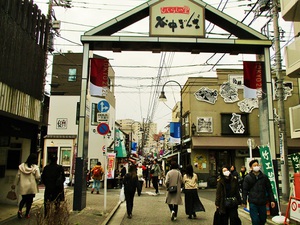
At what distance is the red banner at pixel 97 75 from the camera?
11594 millimetres

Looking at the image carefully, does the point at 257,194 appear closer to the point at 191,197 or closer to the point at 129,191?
the point at 191,197

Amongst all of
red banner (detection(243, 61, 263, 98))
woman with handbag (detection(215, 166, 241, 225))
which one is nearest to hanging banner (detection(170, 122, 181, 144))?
red banner (detection(243, 61, 263, 98))

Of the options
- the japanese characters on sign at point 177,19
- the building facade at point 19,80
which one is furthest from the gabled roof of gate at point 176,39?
the building facade at point 19,80

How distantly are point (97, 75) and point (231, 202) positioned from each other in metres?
6.92

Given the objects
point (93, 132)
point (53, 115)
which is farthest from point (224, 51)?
point (53, 115)

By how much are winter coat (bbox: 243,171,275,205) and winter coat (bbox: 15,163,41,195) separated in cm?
588

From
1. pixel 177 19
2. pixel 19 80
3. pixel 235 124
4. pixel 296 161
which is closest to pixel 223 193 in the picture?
pixel 19 80

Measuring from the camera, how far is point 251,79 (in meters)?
11.6

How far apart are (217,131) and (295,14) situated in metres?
A: 12.5

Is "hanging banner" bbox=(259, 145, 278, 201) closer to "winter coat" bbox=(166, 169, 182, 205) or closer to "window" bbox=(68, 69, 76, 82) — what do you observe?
"winter coat" bbox=(166, 169, 182, 205)

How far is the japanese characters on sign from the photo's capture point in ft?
38.1

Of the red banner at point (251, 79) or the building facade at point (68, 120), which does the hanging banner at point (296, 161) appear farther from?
the building facade at point (68, 120)

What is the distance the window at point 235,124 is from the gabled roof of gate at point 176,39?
14.1 m

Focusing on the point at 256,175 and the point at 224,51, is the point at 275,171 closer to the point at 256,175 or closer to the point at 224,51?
the point at 256,175
